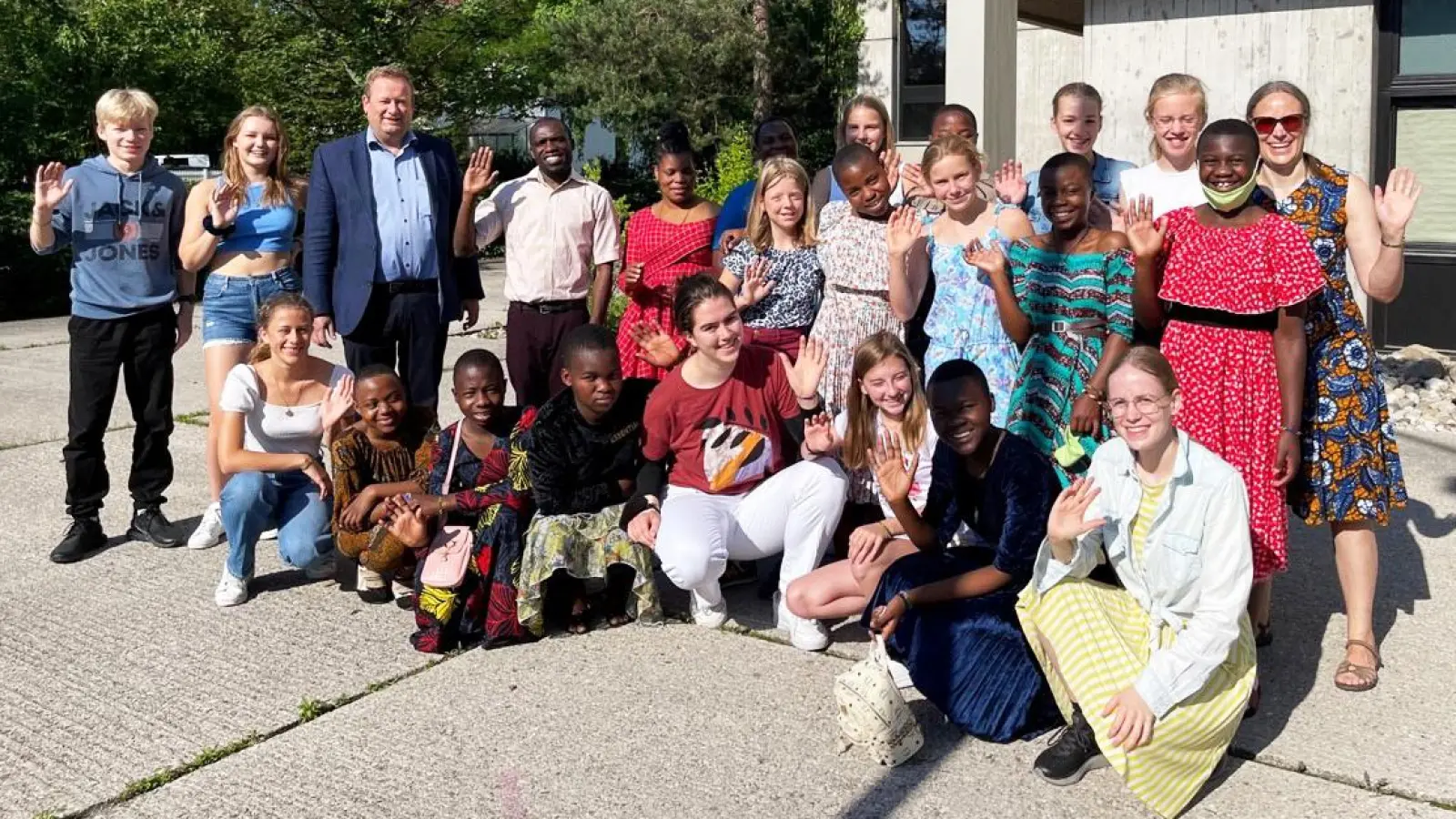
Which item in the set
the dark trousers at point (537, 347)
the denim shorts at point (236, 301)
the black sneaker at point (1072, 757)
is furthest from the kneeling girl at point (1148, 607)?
the denim shorts at point (236, 301)


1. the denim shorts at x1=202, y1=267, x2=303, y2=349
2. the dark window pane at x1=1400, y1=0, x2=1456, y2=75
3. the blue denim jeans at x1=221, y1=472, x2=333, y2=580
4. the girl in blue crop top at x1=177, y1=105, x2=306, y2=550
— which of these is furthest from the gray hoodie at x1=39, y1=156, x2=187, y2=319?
the dark window pane at x1=1400, y1=0, x2=1456, y2=75

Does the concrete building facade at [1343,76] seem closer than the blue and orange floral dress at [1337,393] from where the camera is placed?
No

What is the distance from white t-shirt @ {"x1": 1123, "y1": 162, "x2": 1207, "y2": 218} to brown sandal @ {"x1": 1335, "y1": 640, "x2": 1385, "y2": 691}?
1.52m

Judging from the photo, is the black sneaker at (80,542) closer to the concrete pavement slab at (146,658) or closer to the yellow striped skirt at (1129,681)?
the concrete pavement slab at (146,658)

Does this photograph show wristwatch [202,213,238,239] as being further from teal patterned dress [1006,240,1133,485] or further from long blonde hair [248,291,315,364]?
teal patterned dress [1006,240,1133,485]

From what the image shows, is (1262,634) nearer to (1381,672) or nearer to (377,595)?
(1381,672)

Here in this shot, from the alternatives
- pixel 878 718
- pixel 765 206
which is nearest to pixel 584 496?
pixel 765 206

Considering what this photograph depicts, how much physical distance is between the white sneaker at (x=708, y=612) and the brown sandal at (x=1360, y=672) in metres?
1.92

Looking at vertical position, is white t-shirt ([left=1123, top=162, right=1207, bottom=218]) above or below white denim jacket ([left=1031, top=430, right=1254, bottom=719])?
above

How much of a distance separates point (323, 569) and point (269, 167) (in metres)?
1.67

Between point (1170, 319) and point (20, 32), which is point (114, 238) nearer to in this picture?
point (1170, 319)

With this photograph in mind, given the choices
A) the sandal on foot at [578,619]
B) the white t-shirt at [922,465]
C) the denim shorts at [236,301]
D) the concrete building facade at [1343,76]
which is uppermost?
the concrete building facade at [1343,76]

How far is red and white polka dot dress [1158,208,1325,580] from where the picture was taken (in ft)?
12.8

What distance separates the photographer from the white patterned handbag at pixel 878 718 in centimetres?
355
